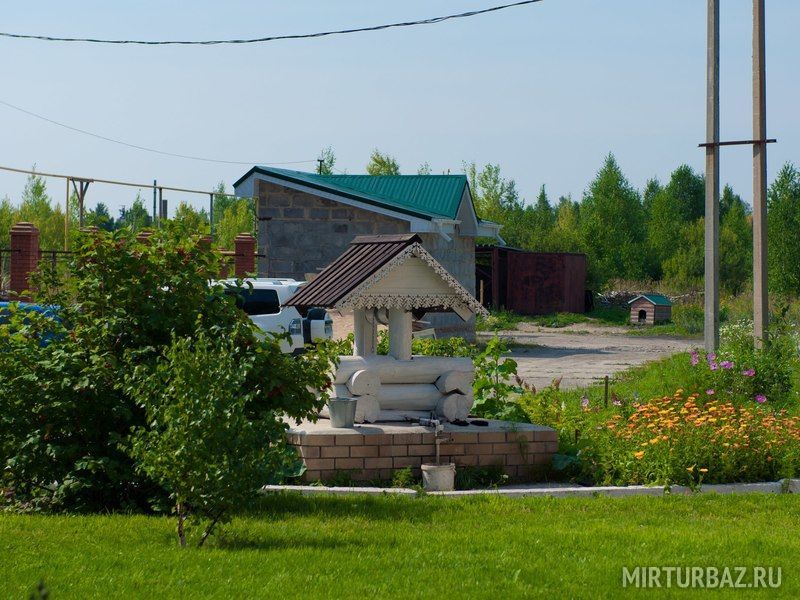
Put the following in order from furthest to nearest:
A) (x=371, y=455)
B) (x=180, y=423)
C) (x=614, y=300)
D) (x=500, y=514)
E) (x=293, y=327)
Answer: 1. (x=614, y=300)
2. (x=293, y=327)
3. (x=371, y=455)
4. (x=500, y=514)
5. (x=180, y=423)

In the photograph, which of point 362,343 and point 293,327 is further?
point 293,327

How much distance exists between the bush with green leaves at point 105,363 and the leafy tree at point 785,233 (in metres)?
37.6

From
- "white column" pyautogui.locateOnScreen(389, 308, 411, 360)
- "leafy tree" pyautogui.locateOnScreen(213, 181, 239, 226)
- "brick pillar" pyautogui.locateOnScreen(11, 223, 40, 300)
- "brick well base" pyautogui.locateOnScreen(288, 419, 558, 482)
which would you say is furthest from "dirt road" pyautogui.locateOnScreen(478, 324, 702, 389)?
"leafy tree" pyautogui.locateOnScreen(213, 181, 239, 226)

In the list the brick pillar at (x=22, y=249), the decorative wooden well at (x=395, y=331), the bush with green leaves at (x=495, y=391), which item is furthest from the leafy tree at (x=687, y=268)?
the decorative wooden well at (x=395, y=331)

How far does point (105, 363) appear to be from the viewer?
923 cm

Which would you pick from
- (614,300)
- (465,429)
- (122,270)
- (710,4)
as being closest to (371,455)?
(465,429)

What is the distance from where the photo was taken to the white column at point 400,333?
11.8 meters

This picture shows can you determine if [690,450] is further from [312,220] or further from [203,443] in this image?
[312,220]

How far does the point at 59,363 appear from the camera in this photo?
9.30 metres

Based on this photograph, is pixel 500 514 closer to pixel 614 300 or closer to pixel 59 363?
pixel 59 363

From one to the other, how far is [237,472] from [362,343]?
4.38 meters

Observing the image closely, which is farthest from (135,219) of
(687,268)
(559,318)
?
(687,268)

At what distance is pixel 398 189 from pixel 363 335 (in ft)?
68.4

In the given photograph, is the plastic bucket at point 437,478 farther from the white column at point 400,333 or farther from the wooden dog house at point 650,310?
the wooden dog house at point 650,310
